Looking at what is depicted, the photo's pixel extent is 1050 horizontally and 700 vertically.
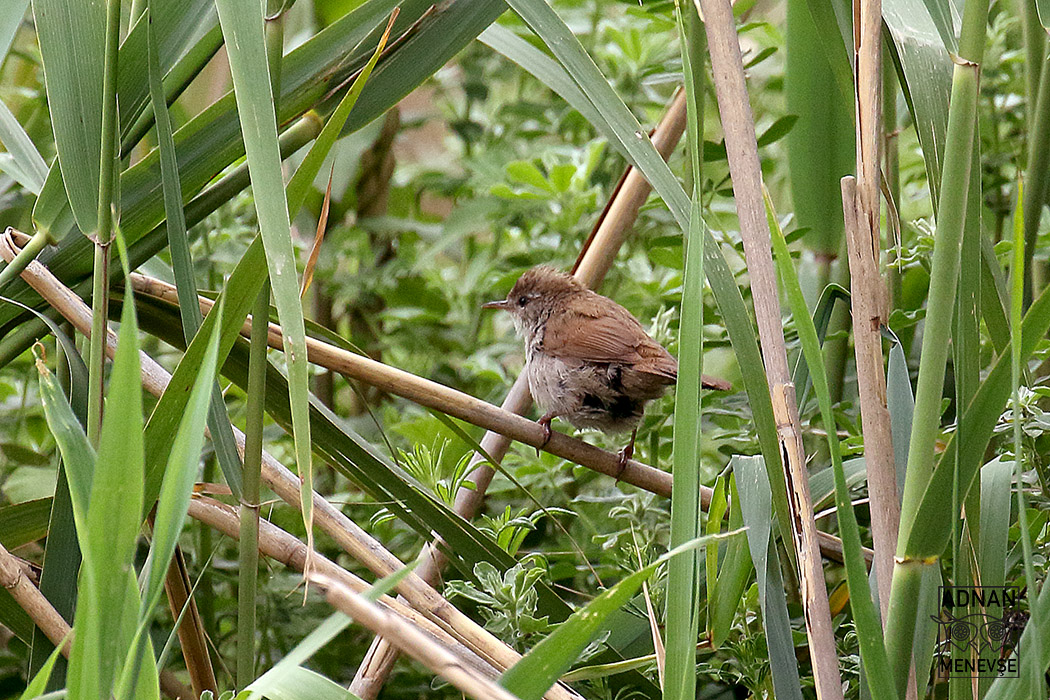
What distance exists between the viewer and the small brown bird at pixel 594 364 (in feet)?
7.36

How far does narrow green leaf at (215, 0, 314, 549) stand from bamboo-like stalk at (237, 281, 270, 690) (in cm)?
23

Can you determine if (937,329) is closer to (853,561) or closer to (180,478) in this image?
(853,561)

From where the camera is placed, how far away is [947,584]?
147 cm

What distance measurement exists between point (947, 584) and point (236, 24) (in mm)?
1224

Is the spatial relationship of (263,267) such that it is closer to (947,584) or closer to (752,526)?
(752,526)

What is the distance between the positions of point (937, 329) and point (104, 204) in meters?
0.87

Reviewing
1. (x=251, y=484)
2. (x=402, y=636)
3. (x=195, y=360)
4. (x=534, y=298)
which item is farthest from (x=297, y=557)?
(x=534, y=298)

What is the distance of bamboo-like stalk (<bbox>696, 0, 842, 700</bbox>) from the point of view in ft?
3.47

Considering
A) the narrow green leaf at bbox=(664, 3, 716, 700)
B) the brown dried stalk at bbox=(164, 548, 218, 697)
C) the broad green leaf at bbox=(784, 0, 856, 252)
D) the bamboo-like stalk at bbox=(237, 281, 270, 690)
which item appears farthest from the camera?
the broad green leaf at bbox=(784, 0, 856, 252)

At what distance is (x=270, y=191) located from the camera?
951 millimetres

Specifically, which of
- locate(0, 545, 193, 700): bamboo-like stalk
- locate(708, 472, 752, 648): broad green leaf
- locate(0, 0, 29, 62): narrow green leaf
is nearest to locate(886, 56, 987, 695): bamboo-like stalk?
locate(708, 472, 752, 648): broad green leaf

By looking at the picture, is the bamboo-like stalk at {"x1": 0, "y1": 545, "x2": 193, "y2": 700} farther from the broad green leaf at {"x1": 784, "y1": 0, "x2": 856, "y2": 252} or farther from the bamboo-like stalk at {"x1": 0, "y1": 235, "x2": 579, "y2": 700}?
the broad green leaf at {"x1": 784, "y1": 0, "x2": 856, "y2": 252}

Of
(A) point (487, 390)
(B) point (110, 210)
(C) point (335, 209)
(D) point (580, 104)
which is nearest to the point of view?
(B) point (110, 210)

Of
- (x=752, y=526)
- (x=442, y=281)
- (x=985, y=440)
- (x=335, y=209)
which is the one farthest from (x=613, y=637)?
(x=335, y=209)
